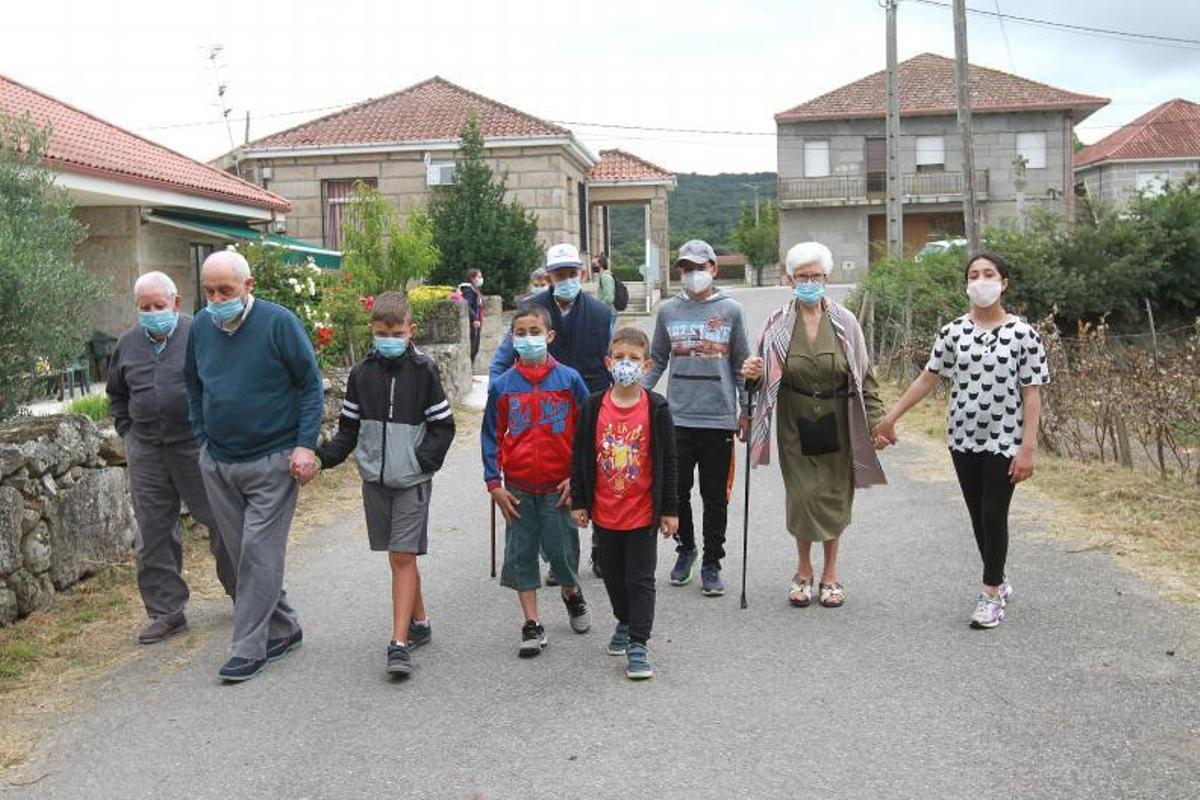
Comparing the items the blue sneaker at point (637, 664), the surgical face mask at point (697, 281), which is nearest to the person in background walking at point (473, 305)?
the surgical face mask at point (697, 281)

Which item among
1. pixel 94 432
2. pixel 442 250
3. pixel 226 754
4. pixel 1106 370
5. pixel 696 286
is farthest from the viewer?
pixel 442 250

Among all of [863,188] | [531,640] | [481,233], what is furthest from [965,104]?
[863,188]

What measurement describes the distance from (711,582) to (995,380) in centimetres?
180

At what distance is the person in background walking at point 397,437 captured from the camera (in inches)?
217

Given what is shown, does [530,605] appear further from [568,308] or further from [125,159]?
[125,159]

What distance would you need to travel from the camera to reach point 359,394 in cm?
557

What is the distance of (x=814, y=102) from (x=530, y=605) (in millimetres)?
48401

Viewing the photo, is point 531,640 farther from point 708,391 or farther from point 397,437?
point 708,391

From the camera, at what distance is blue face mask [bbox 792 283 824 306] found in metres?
6.20

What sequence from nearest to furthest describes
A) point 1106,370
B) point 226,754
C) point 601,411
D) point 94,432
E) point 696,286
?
point 226,754
point 601,411
point 696,286
point 94,432
point 1106,370

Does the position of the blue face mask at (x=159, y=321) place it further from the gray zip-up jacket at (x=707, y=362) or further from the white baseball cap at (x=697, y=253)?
the white baseball cap at (x=697, y=253)

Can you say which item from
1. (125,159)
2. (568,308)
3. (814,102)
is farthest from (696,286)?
(814,102)

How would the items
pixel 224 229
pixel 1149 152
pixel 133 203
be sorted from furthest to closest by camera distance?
1. pixel 1149 152
2. pixel 224 229
3. pixel 133 203

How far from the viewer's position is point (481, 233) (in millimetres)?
26375
